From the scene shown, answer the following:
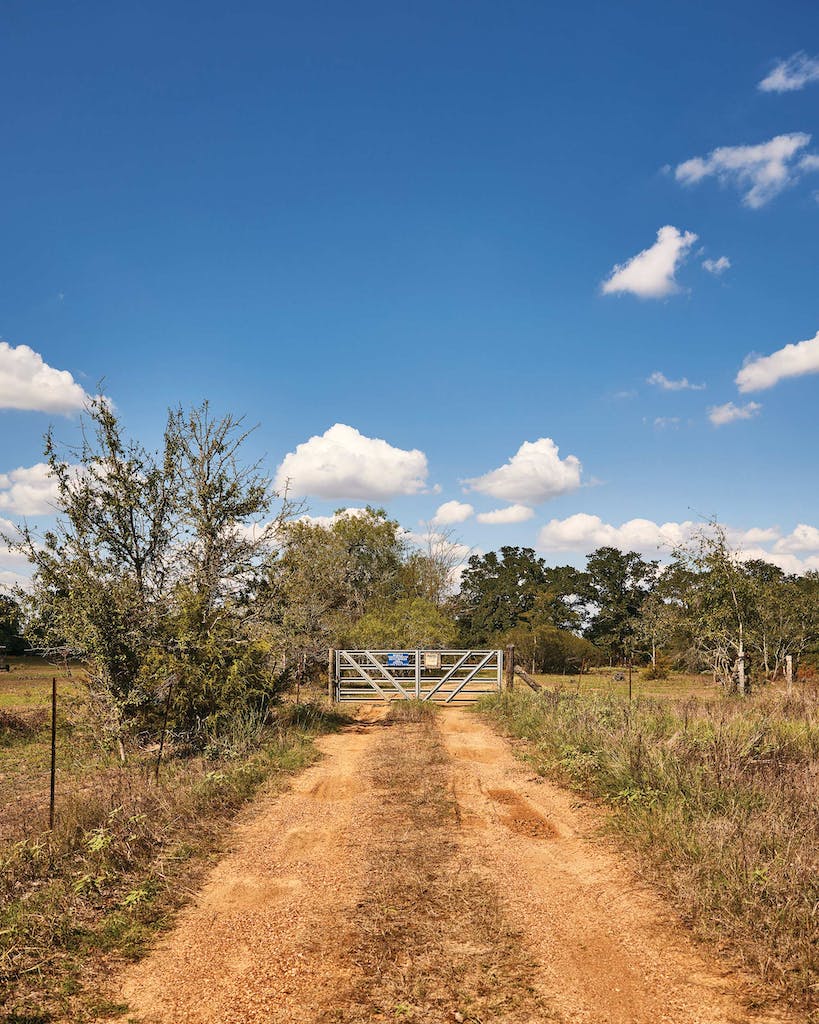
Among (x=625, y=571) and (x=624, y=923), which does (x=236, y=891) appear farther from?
(x=625, y=571)

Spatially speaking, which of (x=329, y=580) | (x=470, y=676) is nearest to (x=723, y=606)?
(x=470, y=676)

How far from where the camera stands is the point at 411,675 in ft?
74.6

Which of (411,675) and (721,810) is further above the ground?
(721,810)

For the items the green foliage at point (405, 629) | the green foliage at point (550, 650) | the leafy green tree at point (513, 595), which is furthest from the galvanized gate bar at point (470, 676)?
the leafy green tree at point (513, 595)

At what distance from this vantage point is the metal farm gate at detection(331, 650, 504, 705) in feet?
72.2

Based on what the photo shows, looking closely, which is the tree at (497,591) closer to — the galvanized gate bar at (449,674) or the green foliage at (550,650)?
the green foliage at (550,650)

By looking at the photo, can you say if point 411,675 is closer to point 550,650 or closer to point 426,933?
point 426,933

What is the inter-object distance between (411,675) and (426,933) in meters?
17.6

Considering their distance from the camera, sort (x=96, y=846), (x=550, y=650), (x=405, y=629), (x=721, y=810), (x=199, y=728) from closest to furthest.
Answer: (x=96, y=846) → (x=721, y=810) → (x=199, y=728) → (x=405, y=629) → (x=550, y=650)

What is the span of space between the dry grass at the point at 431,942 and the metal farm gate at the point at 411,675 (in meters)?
13.7

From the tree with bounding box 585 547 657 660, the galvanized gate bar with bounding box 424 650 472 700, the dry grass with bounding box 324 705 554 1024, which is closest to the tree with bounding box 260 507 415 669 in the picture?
the galvanized gate bar with bounding box 424 650 472 700

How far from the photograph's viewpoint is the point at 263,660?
542 inches

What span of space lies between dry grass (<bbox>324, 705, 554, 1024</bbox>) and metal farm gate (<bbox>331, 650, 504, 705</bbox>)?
13.7 meters

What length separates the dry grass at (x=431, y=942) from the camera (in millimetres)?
4309
